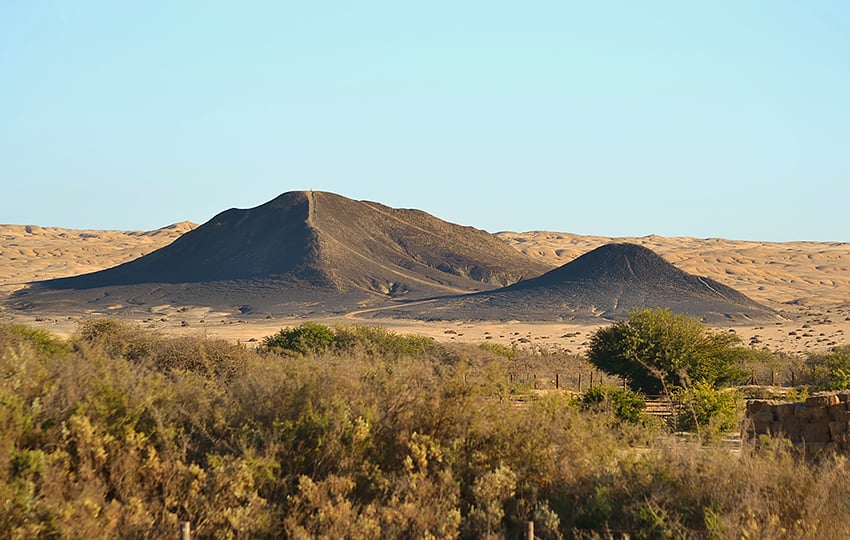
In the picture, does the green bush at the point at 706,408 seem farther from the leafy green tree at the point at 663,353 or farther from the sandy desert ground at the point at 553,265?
the sandy desert ground at the point at 553,265

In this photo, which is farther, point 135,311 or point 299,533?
point 135,311

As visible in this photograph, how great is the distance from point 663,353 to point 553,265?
447ft

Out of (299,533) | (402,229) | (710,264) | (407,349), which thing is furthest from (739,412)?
(710,264)

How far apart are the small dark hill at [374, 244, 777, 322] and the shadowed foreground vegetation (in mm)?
84844

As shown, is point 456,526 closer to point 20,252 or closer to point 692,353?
point 692,353

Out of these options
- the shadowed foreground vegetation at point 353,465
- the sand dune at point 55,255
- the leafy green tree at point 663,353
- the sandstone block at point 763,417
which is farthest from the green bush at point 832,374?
the sand dune at point 55,255

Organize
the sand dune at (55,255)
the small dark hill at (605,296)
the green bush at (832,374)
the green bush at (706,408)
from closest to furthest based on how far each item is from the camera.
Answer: the green bush at (706,408)
the green bush at (832,374)
the small dark hill at (605,296)
the sand dune at (55,255)

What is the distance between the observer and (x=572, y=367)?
43531 millimetres

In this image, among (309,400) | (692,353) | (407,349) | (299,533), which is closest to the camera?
(299,533)

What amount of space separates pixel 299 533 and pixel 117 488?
1854 millimetres

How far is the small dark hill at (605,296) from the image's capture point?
99562 millimetres

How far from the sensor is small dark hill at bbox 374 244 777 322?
327 ft

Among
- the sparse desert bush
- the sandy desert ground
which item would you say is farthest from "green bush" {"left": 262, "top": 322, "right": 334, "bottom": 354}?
the sparse desert bush

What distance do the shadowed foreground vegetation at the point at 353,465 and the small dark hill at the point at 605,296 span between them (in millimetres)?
84844
